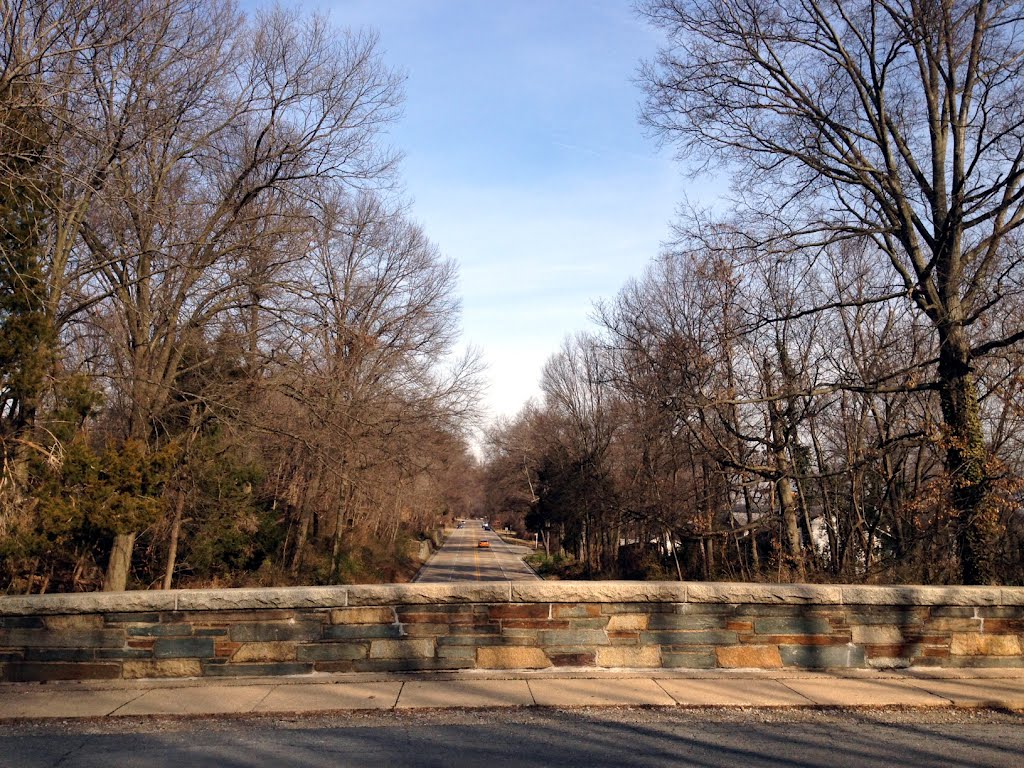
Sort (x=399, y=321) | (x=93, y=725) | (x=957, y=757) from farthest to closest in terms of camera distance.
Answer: (x=399, y=321) < (x=93, y=725) < (x=957, y=757)

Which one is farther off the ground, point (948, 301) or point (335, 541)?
point (948, 301)

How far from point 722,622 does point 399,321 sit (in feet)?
84.0

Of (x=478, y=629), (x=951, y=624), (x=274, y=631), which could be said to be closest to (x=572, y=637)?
(x=478, y=629)

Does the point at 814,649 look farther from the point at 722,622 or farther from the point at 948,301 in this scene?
the point at 948,301

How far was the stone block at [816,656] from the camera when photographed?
25.8 feet

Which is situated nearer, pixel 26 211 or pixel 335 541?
pixel 26 211

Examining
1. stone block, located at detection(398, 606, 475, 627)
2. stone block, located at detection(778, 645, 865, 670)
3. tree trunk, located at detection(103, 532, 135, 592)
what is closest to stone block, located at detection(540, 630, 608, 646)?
stone block, located at detection(398, 606, 475, 627)

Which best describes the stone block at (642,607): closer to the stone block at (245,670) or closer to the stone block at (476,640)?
the stone block at (476,640)

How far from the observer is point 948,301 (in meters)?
12.4

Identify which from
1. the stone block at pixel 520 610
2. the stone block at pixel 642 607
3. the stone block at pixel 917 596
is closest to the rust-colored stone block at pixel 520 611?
the stone block at pixel 520 610

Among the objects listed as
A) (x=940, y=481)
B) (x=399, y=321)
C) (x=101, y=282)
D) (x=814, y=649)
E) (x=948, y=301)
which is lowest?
(x=814, y=649)

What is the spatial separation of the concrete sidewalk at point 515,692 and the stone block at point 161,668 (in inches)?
3.5

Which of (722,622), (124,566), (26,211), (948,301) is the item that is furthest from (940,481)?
(124,566)

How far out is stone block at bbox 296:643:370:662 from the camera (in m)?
7.61
